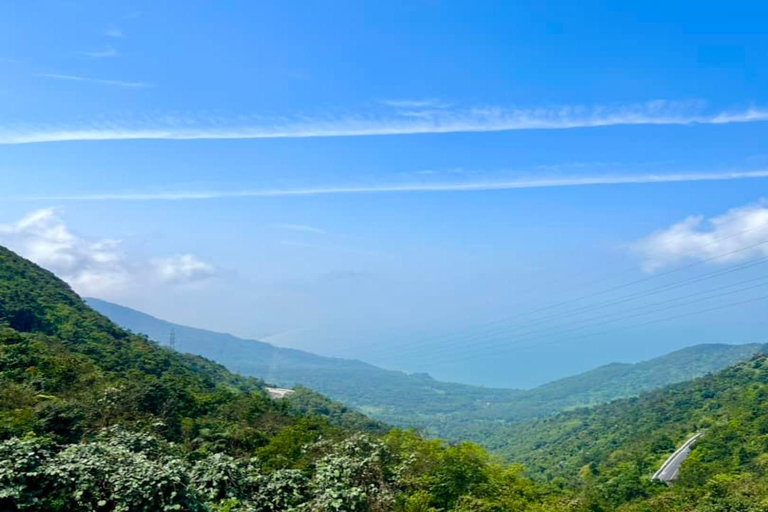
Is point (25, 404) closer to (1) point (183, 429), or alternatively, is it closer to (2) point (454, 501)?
(1) point (183, 429)

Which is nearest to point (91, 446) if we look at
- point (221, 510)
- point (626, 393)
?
point (221, 510)

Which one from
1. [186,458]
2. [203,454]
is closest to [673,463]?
[203,454]

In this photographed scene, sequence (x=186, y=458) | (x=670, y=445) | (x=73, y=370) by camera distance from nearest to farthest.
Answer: (x=186, y=458), (x=73, y=370), (x=670, y=445)

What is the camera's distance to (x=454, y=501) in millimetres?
14281

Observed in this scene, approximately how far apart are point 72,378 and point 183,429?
A: 4870mm

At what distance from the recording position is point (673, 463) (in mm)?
47281

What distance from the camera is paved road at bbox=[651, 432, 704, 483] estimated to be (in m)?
43.7

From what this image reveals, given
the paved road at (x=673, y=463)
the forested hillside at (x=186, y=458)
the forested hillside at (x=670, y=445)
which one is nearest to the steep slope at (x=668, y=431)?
the forested hillside at (x=670, y=445)

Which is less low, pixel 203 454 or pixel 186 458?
pixel 186 458

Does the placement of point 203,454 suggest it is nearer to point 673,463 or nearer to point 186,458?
point 186,458

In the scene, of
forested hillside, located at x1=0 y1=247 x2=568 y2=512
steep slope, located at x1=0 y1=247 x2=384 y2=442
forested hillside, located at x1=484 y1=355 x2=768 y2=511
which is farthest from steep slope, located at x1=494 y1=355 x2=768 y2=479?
steep slope, located at x1=0 y1=247 x2=384 y2=442

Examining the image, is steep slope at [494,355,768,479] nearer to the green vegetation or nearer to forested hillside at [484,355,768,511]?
forested hillside at [484,355,768,511]

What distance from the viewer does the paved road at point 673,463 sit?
143 ft

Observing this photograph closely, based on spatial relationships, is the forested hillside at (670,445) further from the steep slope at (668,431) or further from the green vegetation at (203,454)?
the green vegetation at (203,454)
